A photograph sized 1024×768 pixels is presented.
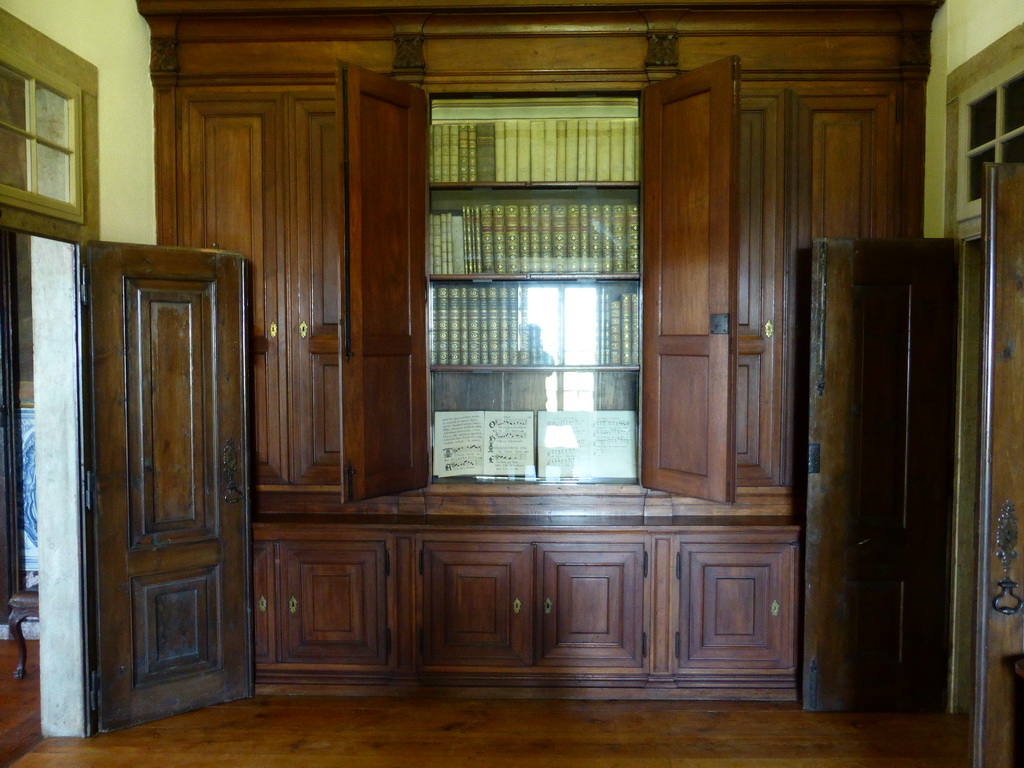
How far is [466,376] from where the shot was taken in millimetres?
3742

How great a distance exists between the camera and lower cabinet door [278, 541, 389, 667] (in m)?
3.44

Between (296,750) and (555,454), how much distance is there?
1.68 metres

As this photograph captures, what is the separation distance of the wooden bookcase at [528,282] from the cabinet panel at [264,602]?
11 mm

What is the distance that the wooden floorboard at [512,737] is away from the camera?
115 inches

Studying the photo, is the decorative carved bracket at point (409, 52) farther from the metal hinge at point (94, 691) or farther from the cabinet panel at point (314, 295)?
the metal hinge at point (94, 691)

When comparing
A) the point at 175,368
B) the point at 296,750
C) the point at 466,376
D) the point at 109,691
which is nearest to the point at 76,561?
the point at 109,691

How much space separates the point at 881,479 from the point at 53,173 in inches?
142

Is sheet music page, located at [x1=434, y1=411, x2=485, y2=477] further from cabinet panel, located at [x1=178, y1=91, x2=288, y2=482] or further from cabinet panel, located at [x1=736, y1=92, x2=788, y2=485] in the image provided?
cabinet panel, located at [x1=736, y1=92, x2=788, y2=485]

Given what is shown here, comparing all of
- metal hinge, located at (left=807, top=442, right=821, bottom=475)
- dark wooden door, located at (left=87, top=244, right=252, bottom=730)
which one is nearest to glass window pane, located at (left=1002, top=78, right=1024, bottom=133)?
metal hinge, located at (left=807, top=442, right=821, bottom=475)

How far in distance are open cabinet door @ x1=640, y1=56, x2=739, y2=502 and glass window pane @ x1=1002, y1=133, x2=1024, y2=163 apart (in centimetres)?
104

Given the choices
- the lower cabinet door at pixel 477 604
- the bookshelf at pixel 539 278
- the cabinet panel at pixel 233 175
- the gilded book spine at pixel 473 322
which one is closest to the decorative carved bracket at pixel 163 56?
the cabinet panel at pixel 233 175

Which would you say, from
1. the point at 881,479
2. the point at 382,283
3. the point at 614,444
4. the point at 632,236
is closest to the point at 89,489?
the point at 382,283

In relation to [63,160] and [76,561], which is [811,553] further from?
[63,160]

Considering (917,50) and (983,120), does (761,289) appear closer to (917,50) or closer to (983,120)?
(983,120)
